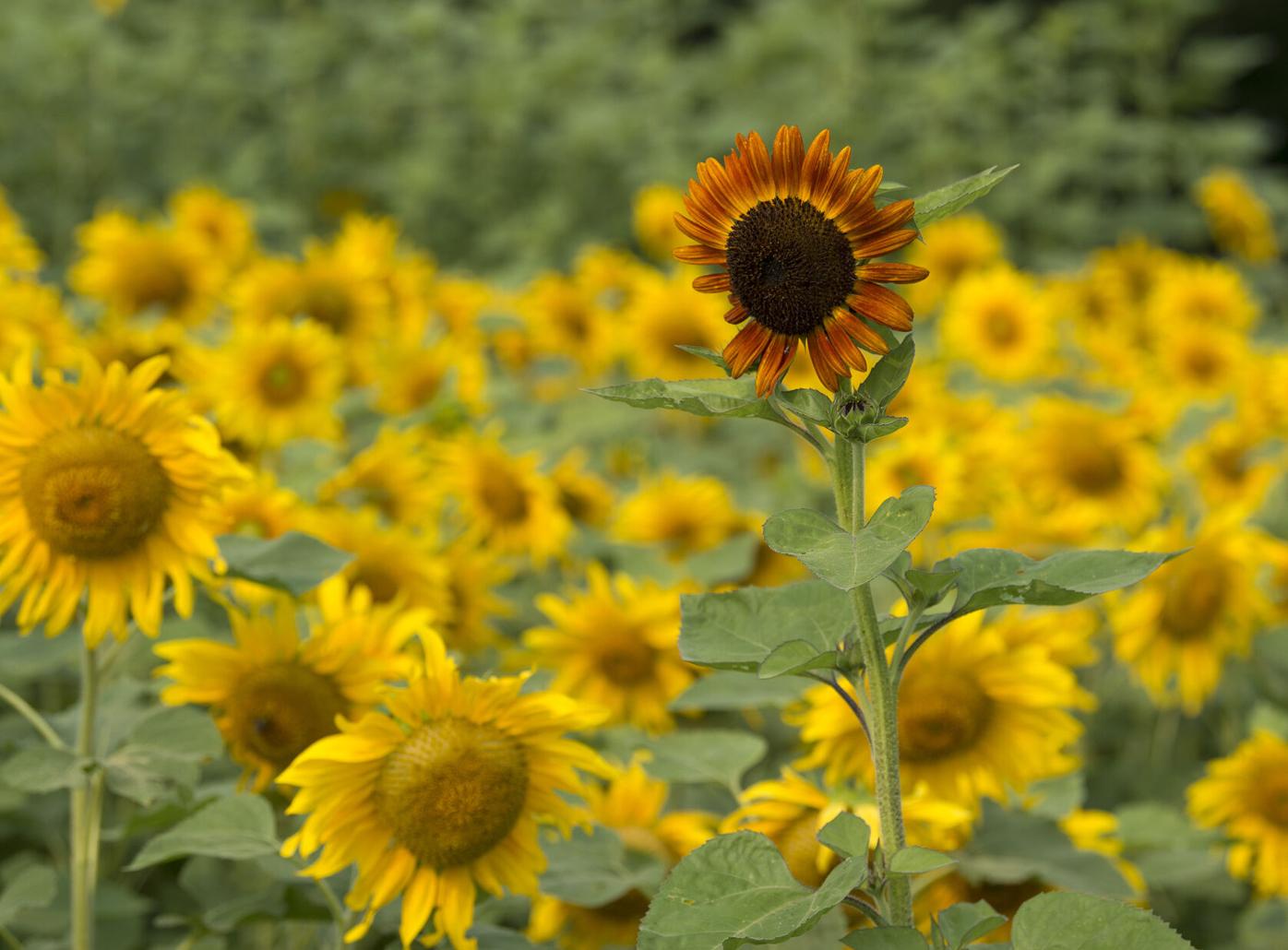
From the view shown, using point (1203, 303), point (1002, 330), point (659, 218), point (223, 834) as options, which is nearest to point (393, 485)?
point (223, 834)

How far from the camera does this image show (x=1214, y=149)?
20.2 ft

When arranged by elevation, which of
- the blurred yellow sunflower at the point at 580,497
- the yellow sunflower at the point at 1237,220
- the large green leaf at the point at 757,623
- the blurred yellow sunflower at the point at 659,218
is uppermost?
the yellow sunflower at the point at 1237,220

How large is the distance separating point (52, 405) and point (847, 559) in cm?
92

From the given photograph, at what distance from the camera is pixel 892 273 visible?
0.98 meters

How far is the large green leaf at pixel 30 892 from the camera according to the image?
1.44 m

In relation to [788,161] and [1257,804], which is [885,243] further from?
[1257,804]

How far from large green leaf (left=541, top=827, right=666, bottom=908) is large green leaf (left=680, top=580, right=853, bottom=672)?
0.36 meters

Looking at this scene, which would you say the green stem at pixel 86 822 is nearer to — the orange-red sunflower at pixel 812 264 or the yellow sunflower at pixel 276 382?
the orange-red sunflower at pixel 812 264

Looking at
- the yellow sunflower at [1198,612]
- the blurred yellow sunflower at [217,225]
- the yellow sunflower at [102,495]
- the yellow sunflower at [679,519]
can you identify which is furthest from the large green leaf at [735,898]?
the blurred yellow sunflower at [217,225]

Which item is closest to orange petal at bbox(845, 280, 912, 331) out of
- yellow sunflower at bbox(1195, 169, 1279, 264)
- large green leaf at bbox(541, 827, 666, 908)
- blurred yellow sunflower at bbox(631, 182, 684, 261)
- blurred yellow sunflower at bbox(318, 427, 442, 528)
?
large green leaf at bbox(541, 827, 666, 908)

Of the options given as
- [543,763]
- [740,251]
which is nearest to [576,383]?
[543,763]

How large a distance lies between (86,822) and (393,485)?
1.02m

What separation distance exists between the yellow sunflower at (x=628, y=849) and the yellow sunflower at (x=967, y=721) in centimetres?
16

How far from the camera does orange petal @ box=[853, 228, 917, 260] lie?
3.22 ft
